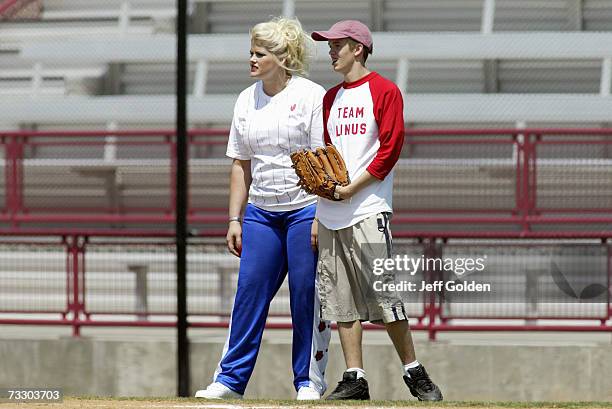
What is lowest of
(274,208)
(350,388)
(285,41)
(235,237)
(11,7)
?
(350,388)

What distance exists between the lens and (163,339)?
32.1 ft

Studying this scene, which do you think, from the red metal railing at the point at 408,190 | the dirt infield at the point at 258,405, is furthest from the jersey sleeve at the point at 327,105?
the red metal railing at the point at 408,190

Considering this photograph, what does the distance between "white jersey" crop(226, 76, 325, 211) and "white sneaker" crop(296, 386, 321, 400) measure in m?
0.79

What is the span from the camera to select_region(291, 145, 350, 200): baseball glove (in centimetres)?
611

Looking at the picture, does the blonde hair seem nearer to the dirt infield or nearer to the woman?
the woman

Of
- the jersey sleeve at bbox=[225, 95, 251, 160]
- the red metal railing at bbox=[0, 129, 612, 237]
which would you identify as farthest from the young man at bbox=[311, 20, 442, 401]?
the red metal railing at bbox=[0, 129, 612, 237]

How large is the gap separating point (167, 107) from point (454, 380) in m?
7.59

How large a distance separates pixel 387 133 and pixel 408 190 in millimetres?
6308

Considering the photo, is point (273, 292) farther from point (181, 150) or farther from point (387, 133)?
point (181, 150)

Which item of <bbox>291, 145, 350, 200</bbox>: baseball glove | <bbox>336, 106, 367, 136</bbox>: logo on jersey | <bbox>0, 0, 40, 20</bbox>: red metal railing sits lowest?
<bbox>291, 145, 350, 200</bbox>: baseball glove

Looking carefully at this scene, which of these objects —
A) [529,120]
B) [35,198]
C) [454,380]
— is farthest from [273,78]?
[529,120]

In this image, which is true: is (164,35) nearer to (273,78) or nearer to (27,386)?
(27,386)

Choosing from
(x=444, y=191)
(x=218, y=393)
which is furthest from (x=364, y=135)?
(x=444, y=191)

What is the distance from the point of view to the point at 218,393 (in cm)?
660
